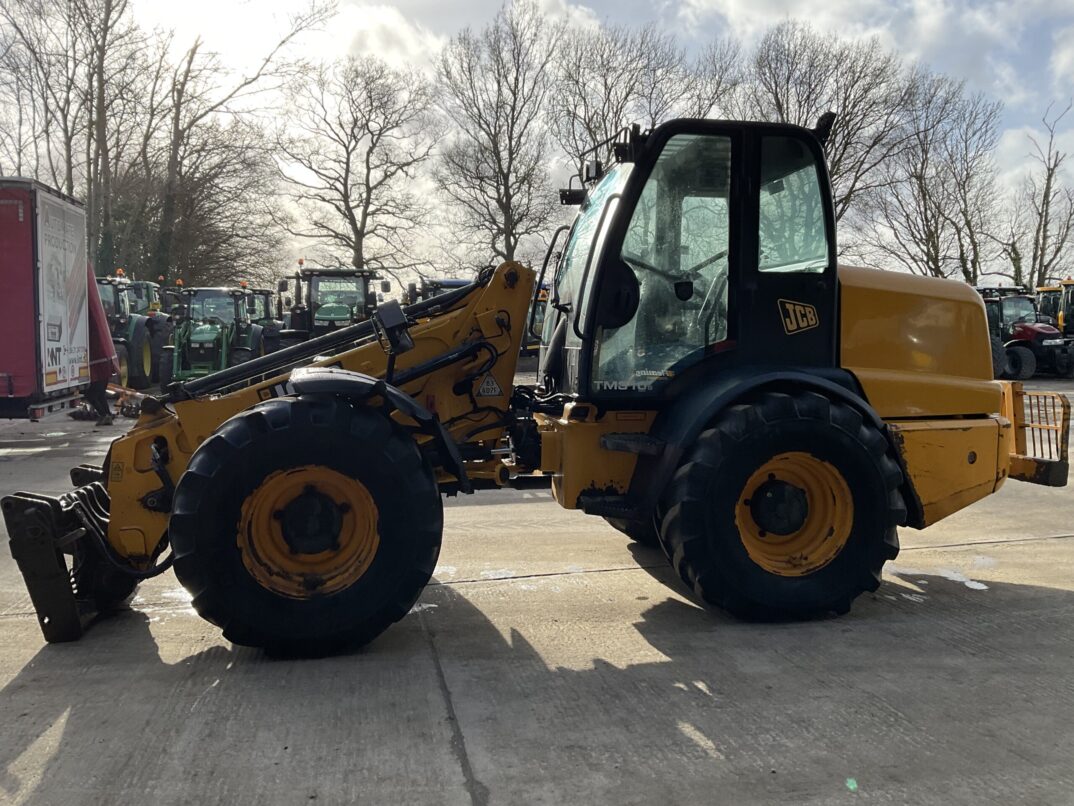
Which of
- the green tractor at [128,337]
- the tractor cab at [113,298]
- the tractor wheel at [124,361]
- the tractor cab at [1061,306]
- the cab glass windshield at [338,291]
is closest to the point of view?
the tractor wheel at [124,361]

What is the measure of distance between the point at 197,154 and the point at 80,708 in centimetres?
3537

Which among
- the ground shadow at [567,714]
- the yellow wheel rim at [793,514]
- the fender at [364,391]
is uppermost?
the fender at [364,391]

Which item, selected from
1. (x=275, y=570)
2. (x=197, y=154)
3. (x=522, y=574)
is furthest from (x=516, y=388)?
(x=197, y=154)

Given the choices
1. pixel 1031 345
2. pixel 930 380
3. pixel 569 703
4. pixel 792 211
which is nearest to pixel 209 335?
pixel 792 211

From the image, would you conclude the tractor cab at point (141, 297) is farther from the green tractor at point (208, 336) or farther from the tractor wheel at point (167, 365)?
the tractor wheel at point (167, 365)

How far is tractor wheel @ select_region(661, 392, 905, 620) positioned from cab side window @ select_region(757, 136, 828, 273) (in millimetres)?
738

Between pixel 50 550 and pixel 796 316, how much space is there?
3698 mm

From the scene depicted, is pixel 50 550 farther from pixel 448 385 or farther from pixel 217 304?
pixel 217 304

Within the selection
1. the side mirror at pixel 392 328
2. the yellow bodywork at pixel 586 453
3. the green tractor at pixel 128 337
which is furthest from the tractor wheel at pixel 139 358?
the yellow bodywork at pixel 586 453

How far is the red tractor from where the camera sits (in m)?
22.7

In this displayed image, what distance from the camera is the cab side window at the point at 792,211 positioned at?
14.8 feet

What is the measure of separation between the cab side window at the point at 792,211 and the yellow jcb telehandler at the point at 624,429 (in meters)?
0.01

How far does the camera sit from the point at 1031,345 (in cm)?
2288

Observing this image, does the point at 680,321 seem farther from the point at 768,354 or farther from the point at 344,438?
the point at 344,438
